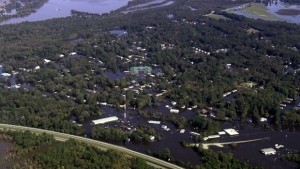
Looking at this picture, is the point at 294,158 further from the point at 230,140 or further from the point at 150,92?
the point at 150,92

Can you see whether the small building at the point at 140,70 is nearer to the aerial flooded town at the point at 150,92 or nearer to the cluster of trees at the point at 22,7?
the aerial flooded town at the point at 150,92

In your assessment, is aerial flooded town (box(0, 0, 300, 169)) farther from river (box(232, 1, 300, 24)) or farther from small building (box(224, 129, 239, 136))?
river (box(232, 1, 300, 24))

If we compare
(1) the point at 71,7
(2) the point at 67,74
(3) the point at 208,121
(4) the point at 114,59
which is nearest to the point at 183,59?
(4) the point at 114,59

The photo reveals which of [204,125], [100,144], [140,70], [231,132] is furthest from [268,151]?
[140,70]

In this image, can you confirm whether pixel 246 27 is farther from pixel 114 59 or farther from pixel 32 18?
pixel 32 18

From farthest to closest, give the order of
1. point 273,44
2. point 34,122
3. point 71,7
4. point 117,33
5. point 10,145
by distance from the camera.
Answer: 1. point 71,7
2. point 117,33
3. point 273,44
4. point 34,122
5. point 10,145

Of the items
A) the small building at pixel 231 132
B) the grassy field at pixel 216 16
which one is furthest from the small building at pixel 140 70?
the grassy field at pixel 216 16
